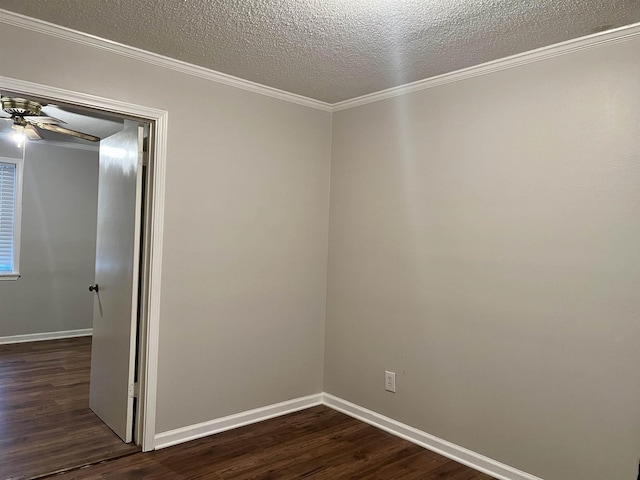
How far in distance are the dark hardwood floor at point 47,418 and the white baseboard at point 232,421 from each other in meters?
0.19

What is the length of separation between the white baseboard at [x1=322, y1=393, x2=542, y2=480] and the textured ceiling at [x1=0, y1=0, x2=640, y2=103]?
2318 millimetres

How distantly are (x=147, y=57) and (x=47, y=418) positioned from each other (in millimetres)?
2635

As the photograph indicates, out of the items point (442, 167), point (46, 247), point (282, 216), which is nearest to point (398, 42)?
point (442, 167)

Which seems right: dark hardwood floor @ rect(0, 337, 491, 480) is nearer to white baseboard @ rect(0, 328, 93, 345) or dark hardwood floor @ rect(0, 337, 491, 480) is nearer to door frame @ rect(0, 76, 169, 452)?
door frame @ rect(0, 76, 169, 452)

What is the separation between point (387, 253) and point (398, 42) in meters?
1.43

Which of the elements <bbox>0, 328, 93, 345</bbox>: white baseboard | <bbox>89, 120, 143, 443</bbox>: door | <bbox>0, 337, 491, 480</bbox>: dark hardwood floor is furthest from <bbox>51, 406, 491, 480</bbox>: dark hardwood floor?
<bbox>0, 328, 93, 345</bbox>: white baseboard

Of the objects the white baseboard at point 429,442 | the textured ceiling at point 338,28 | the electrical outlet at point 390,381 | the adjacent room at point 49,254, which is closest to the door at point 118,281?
the textured ceiling at point 338,28

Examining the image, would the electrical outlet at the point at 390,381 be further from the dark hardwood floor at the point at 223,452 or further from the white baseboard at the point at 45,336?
the white baseboard at the point at 45,336

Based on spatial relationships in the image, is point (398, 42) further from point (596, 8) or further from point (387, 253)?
point (387, 253)

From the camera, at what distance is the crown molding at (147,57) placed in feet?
7.59

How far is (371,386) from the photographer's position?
3.39 m

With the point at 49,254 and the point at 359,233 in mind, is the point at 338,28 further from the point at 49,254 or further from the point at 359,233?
the point at 49,254

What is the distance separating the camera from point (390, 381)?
3.25m

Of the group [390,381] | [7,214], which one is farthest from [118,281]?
[7,214]
